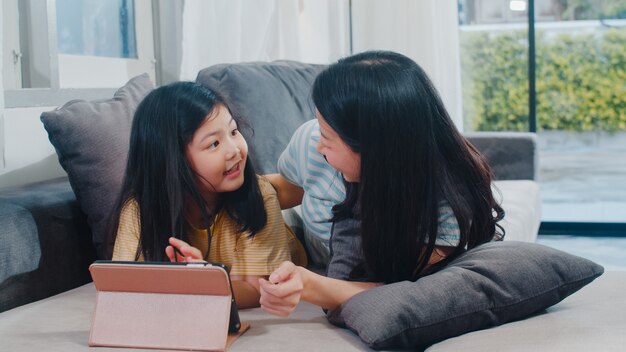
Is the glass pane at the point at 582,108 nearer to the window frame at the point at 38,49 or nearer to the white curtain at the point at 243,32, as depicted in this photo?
the white curtain at the point at 243,32

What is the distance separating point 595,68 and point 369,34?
1.41 m

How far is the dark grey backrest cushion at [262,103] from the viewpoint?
201 centimetres

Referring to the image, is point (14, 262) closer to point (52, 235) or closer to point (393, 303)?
point (52, 235)

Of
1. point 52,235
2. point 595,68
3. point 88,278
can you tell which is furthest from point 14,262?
point 595,68

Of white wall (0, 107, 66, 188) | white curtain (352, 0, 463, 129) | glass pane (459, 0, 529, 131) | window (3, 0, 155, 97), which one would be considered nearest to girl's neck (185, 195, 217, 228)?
white wall (0, 107, 66, 188)

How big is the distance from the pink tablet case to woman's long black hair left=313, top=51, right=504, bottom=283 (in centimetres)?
32

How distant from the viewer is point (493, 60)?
14.5ft

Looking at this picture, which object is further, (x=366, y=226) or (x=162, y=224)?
(x=162, y=224)

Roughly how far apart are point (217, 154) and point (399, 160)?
0.35 m

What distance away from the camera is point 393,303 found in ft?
4.04

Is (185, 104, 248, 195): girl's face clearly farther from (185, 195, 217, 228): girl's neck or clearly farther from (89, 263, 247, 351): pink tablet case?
(89, 263, 247, 351): pink tablet case

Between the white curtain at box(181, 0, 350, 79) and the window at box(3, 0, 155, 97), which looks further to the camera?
the white curtain at box(181, 0, 350, 79)

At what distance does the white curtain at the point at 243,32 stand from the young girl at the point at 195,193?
1.25m

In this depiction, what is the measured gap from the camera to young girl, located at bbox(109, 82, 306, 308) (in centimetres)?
149
